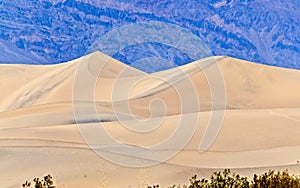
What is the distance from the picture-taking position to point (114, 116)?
36.5 m

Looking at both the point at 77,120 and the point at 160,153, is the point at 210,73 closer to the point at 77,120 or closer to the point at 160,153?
the point at 77,120

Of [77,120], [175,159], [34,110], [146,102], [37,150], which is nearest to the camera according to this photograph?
[37,150]

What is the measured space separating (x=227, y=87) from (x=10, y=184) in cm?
3887

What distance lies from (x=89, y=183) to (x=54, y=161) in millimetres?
2710

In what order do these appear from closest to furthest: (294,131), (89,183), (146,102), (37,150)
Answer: (89,183), (37,150), (294,131), (146,102)

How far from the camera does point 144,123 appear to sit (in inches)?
1299

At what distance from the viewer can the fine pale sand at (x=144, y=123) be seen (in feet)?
59.3

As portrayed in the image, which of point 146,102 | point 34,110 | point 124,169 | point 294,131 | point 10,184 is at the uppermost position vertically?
point 146,102

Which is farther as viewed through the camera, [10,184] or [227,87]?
[227,87]

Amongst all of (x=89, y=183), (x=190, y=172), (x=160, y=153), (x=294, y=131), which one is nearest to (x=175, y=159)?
(x=160, y=153)

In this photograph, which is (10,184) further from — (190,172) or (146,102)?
(146,102)

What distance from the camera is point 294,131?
1252 inches

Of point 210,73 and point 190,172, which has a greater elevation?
point 210,73

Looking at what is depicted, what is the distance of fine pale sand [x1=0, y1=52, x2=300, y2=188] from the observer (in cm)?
1808
